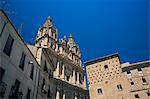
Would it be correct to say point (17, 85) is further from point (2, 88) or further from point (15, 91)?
point (2, 88)

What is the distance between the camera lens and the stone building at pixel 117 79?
29766 millimetres

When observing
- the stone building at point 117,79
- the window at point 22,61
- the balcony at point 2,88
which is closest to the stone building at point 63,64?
the stone building at point 117,79

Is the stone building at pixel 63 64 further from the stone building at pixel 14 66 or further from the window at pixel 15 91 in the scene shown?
the window at pixel 15 91

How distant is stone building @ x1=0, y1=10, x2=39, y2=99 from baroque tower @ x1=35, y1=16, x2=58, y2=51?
2676 centimetres

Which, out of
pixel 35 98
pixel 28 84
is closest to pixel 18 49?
pixel 28 84

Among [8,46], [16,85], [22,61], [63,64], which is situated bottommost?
[16,85]

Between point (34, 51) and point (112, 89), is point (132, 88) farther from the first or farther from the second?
point (34, 51)

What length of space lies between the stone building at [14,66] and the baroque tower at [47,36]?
2676cm

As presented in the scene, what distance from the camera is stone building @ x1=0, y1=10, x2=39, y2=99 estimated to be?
1538 centimetres

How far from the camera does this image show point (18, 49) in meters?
18.7

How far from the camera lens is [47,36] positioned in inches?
2007

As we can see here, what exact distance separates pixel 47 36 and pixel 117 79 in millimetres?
25945

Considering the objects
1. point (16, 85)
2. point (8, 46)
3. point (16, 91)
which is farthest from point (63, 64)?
point (8, 46)

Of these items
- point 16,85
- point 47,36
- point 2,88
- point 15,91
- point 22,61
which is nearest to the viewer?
point 2,88
